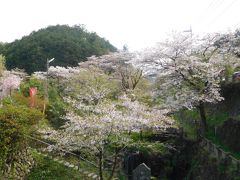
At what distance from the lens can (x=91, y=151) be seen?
14312 millimetres

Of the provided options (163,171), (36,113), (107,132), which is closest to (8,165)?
(36,113)

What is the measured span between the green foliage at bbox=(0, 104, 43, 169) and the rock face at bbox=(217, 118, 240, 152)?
804 cm

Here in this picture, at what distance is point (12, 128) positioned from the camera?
14.0 m

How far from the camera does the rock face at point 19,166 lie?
45.4ft

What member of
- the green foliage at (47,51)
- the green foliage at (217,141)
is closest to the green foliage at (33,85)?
the green foliage at (217,141)

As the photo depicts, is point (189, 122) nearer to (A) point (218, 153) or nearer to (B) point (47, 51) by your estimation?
(A) point (218, 153)

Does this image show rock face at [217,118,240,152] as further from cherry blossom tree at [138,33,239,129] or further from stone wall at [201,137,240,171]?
cherry blossom tree at [138,33,239,129]

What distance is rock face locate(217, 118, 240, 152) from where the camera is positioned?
13968 mm

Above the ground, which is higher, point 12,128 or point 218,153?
point 12,128

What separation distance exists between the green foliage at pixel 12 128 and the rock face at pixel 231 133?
8043mm

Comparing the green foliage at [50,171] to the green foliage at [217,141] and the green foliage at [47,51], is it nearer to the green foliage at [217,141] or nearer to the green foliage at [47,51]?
the green foliage at [217,141]

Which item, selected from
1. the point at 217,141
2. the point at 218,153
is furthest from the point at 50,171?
the point at 217,141

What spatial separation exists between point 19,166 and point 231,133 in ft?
28.6

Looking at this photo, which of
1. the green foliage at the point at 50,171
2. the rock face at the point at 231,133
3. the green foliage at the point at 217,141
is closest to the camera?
the green foliage at the point at 217,141
